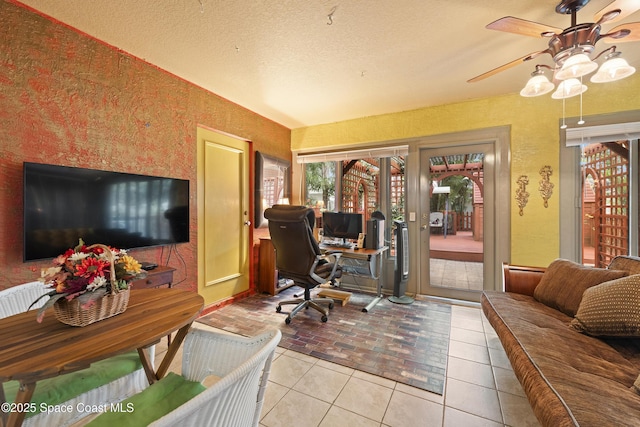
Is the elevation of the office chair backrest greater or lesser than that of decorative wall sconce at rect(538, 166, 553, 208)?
lesser

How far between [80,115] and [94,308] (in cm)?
172

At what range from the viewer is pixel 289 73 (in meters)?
2.60

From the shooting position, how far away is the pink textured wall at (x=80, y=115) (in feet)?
5.49

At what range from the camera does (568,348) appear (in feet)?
4.49

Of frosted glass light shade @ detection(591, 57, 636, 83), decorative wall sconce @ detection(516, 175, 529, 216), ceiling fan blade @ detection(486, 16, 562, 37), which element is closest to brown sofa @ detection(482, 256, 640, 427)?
decorative wall sconce @ detection(516, 175, 529, 216)

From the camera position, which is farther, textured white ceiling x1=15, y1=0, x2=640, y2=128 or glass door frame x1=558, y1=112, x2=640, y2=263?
glass door frame x1=558, y1=112, x2=640, y2=263

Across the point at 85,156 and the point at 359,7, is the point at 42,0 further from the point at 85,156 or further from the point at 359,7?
the point at 359,7

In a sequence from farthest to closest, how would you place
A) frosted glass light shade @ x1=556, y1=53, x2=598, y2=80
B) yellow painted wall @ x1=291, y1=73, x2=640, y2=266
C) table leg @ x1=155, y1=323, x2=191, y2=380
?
yellow painted wall @ x1=291, y1=73, x2=640, y2=266
frosted glass light shade @ x1=556, y1=53, x2=598, y2=80
table leg @ x1=155, y1=323, x2=191, y2=380

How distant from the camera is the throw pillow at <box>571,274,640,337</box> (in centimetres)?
138

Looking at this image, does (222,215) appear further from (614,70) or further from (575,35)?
(614,70)

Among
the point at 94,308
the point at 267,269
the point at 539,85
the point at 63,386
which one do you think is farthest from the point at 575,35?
the point at 267,269

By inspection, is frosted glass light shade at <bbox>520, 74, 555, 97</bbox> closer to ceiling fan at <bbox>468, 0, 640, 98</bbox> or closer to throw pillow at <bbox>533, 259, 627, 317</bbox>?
ceiling fan at <bbox>468, 0, 640, 98</bbox>

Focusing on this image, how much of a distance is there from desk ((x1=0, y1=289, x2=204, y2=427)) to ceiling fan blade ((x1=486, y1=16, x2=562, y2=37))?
2.25 metres

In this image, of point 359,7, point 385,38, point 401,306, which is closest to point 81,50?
point 359,7
